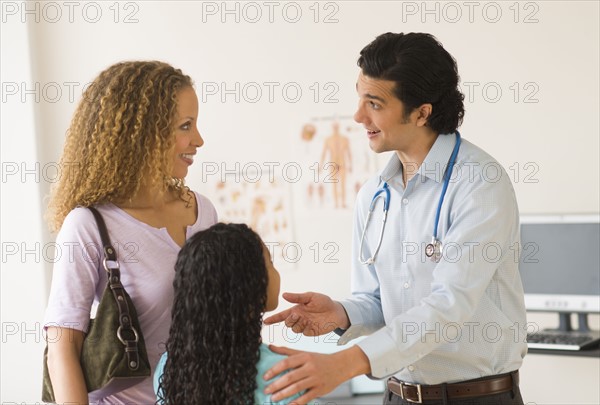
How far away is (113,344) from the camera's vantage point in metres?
1.67

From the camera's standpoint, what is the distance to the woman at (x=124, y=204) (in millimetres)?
1702

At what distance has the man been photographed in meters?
1.82

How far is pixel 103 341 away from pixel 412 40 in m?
1.08

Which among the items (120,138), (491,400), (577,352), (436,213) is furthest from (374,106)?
(577,352)

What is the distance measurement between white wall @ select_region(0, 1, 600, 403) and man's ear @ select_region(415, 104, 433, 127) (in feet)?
6.12

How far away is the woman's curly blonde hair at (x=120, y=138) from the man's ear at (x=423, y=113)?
64cm

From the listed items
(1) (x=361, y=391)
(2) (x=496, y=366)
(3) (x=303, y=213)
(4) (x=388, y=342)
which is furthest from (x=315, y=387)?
(3) (x=303, y=213)

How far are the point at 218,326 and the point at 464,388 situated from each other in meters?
0.70

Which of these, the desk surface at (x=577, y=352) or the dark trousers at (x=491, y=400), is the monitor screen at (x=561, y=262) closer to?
the desk surface at (x=577, y=352)

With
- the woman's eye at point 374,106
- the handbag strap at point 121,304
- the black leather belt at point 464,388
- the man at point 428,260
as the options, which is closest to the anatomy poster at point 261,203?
the man at point 428,260

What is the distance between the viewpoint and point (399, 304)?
207 cm

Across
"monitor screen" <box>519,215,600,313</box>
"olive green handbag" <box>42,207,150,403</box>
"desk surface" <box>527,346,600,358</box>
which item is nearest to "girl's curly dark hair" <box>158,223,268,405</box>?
"olive green handbag" <box>42,207,150,403</box>

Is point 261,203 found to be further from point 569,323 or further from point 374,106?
point 374,106

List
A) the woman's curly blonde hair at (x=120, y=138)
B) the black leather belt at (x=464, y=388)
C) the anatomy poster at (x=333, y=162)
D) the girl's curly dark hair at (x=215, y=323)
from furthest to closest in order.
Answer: the anatomy poster at (x=333, y=162), the black leather belt at (x=464, y=388), the woman's curly blonde hair at (x=120, y=138), the girl's curly dark hair at (x=215, y=323)
